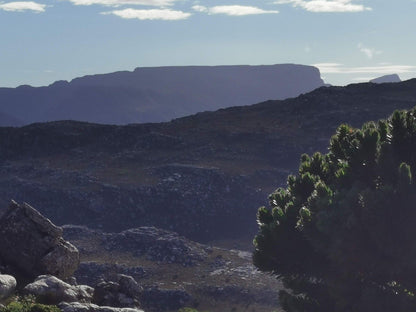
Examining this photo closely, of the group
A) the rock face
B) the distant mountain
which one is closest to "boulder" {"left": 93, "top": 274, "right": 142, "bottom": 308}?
the rock face

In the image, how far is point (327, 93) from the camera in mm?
126688

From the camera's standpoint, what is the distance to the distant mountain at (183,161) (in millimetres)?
88562

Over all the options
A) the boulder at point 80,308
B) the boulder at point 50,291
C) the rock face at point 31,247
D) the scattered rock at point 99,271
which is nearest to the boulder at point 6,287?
the boulder at point 50,291

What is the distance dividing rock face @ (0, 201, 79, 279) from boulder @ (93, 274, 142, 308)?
2955 millimetres

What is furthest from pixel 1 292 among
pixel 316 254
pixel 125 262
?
pixel 125 262

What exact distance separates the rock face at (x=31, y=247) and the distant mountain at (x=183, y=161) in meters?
53.2

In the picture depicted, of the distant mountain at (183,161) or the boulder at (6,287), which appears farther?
the distant mountain at (183,161)

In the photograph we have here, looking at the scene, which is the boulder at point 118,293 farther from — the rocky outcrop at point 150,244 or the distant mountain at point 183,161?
the distant mountain at point 183,161

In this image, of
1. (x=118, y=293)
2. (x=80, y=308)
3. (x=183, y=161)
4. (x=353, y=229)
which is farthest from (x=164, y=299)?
(x=183, y=161)

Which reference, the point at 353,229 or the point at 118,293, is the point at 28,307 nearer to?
the point at 118,293

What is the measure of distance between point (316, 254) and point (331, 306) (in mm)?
2376

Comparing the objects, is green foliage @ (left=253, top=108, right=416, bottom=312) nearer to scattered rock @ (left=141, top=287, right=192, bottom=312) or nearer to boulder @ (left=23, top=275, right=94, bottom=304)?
boulder @ (left=23, top=275, right=94, bottom=304)

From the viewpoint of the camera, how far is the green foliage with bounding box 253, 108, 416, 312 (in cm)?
2566

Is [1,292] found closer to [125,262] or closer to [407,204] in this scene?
[407,204]
